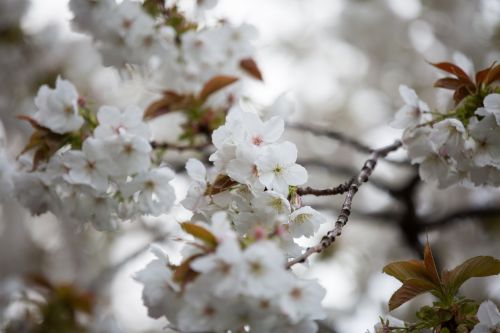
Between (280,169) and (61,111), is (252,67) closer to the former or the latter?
(61,111)

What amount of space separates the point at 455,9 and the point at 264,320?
4.09 metres

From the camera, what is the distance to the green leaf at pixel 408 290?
133cm

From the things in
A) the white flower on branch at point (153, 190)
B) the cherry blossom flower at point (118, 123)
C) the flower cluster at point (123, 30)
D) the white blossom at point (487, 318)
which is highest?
the flower cluster at point (123, 30)

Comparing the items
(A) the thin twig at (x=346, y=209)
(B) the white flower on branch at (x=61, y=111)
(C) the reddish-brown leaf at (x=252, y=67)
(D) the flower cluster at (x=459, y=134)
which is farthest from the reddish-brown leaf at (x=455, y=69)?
(B) the white flower on branch at (x=61, y=111)

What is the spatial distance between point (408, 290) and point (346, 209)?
305 mm

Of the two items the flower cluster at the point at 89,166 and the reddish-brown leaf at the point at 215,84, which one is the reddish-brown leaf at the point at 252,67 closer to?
the reddish-brown leaf at the point at 215,84

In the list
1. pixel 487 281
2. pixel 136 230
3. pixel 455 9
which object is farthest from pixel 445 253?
pixel 136 230

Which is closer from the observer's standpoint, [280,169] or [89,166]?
[280,169]

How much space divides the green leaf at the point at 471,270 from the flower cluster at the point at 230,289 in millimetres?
452

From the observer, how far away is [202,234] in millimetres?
1058

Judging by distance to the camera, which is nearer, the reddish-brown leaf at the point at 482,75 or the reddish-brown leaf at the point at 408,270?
the reddish-brown leaf at the point at 408,270

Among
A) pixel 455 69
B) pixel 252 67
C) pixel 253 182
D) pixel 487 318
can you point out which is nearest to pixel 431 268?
pixel 487 318

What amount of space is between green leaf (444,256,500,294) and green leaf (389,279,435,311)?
0.05 m

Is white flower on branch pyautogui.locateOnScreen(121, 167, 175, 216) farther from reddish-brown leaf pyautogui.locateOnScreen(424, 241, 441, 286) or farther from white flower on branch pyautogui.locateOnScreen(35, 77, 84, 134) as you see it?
reddish-brown leaf pyautogui.locateOnScreen(424, 241, 441, 286)
